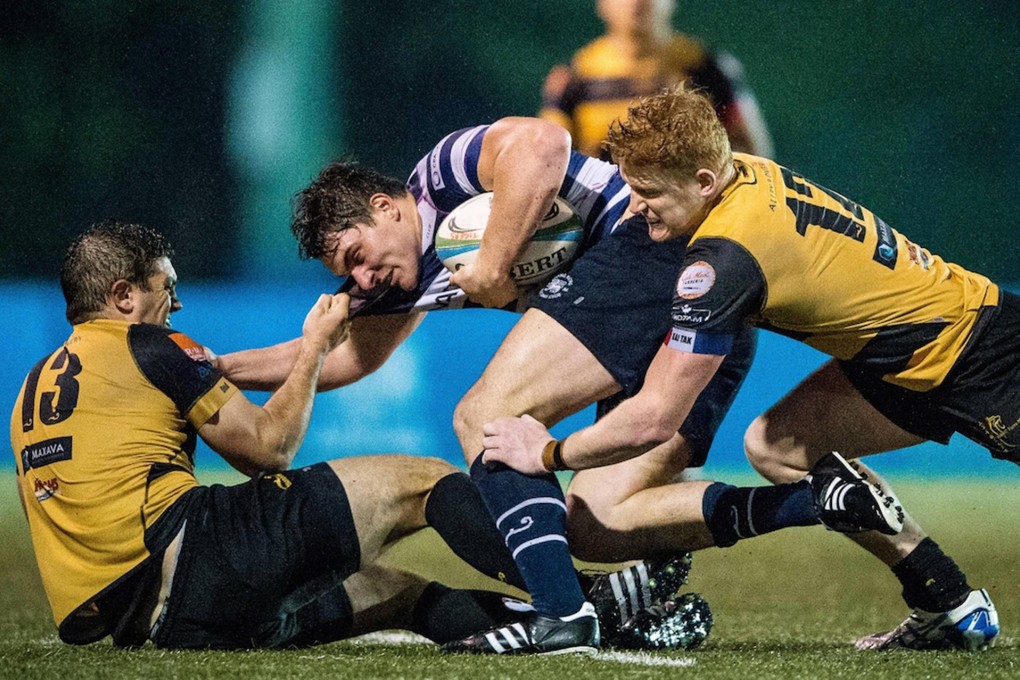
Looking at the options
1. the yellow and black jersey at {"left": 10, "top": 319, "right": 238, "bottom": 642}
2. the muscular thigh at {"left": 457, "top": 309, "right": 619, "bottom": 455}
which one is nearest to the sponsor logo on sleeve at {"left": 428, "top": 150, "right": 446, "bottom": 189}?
the muscular thigh at {"left": 457, "top": 309, "right": 619, "bottom": 455}

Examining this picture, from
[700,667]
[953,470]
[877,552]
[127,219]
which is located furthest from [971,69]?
[700,667]

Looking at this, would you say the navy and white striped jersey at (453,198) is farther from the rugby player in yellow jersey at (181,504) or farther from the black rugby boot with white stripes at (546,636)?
the black rugby boot with white stripes at (546,636)

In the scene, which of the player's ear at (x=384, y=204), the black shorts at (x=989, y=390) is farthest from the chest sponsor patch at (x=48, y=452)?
the black shorts at (x=989, y=390)

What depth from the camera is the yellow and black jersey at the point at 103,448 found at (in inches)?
149

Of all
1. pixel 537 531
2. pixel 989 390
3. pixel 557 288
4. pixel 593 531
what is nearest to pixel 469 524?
pixel 537 531

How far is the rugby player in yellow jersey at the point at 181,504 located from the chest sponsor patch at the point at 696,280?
857 millimetres

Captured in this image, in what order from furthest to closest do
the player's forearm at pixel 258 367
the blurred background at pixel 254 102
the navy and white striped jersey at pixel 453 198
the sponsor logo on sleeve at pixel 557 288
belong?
the blurred background at pixel 254 102 → the player's forearm at pixel 258 367 → the navy and white striped jersey at pixel 453 198 → the sponsor logo on sleeve at pixel 557 288

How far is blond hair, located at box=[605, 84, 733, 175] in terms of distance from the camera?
373 centimetres

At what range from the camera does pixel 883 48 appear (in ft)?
33.2

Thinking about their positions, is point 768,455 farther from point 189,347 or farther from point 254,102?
point 254,102

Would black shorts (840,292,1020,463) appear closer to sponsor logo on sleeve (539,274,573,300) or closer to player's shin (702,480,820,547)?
player's shin (702,480,820,547)

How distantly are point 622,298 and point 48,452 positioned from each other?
1.67 metres

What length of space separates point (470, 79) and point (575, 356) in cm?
599

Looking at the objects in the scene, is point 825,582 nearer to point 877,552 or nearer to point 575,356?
point 877,552
